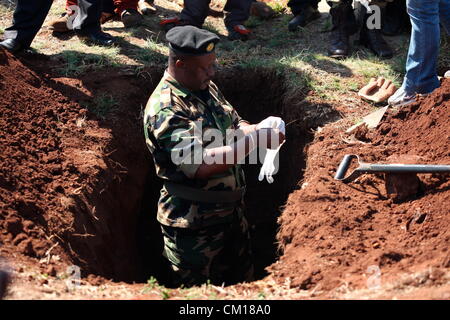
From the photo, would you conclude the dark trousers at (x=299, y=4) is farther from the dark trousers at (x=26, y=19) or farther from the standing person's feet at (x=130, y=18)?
the dark trousers at (x=26, y=19)

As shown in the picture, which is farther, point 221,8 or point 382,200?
point 221,8

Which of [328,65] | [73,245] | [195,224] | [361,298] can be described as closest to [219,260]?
[195,224]

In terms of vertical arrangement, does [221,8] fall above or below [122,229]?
above

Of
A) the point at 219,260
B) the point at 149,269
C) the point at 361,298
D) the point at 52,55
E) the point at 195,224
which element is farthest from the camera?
the point at 52,55

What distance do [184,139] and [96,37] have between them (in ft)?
10.9

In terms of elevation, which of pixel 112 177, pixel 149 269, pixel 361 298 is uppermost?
pixel 361 298

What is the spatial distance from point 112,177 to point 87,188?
1.43 feet

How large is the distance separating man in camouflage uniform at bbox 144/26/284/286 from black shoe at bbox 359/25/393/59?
2.75 metres

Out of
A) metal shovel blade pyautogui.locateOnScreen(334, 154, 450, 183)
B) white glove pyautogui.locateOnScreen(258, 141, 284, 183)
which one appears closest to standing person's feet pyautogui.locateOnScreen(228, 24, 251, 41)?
metal shovel blade pyautogui.locateOnScreen(334, 154, 450, 183)

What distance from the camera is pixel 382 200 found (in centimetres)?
450

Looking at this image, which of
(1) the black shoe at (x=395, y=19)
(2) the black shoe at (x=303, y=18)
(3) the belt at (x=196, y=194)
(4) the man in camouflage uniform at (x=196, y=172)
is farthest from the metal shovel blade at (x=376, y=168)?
(2) the black shoe at (x=303, y=18)

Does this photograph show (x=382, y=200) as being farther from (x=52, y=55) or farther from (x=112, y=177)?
(x=52, y=55)

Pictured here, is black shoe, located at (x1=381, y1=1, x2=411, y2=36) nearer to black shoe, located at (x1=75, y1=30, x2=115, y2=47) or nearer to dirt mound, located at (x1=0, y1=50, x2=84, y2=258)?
black shoe, located at (x1=75, y1=30, x2=115, y2=47)

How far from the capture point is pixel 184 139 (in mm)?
3785
